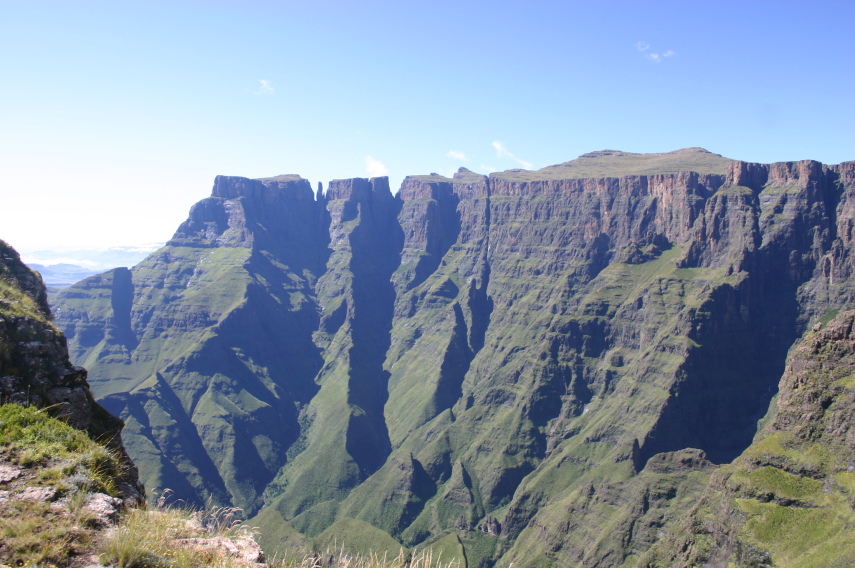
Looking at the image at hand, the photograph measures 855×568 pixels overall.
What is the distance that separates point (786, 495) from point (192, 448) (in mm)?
178763

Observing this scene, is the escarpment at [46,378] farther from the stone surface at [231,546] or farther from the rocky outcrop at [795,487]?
the rocky outcrop at [795,487]

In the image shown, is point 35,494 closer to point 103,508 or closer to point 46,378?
point 103,508

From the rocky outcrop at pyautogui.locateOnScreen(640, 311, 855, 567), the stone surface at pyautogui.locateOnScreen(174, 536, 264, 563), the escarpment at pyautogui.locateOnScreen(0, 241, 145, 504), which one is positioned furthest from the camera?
the rocky outcrop at pyautogui.locateOnScreen(640, 311, 855, 567)

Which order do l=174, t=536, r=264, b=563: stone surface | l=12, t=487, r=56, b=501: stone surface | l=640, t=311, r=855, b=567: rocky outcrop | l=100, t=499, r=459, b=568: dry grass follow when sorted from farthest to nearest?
1. l=640, t=311, r=855, b=567: rocky outcrop
2. l=174, t=536, r=264, b=563: stone surface
3. l=12, t=487, r=56, b=501: stone surface
4. l=100, t=499, r=459, b=568: dry grass

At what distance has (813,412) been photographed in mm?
84625

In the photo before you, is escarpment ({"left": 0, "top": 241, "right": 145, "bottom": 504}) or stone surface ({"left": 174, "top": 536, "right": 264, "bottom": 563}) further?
escarpment ({"left": 0, "top": 241, "right": 145, "bottom": 504})

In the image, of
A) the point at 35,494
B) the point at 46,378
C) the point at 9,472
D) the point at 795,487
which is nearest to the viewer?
the point at 35,494

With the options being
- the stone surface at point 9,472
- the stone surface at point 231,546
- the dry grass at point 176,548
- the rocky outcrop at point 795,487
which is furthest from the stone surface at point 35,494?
the rocky outcrop at point 795,487

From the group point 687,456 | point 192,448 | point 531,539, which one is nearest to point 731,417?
point 687,456

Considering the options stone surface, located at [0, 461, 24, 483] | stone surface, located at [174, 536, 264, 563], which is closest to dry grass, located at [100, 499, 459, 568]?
stone surface, located at [174, 536, 264, 563]

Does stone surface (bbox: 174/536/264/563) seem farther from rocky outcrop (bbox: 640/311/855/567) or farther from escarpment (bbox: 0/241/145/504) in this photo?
rocky outcrop (bbox: 640/311/855/567)

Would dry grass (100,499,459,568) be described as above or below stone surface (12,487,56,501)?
below

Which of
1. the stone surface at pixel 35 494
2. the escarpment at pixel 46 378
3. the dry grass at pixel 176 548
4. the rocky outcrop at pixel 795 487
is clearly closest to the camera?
the dry grass at pixel 176 548

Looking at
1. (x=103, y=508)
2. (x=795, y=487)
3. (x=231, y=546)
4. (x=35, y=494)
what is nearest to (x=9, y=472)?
(x=35, y=494)
